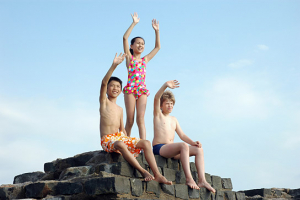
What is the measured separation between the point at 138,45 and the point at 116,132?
2.10m

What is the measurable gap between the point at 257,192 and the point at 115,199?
18.1 feet

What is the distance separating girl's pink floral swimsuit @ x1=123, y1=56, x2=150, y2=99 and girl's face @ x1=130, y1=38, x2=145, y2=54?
0.71ft

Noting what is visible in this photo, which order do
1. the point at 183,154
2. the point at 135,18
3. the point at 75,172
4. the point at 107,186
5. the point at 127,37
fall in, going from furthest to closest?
the point at 135,18 → the point at 127,37 → the point at 183,154 → the point at 75,172 → the point at 107,186

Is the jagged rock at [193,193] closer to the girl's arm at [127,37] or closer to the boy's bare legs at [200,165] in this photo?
the boy's bare legs at [200,165]

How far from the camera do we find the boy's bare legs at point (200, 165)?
7.09 m

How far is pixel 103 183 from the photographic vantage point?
532cm

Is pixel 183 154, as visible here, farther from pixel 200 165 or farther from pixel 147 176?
pixel 147 176

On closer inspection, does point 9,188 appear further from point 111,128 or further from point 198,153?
point 198,153

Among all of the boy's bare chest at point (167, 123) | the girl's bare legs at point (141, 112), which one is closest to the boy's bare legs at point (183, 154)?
the boy's bare chest at point (167, 123)

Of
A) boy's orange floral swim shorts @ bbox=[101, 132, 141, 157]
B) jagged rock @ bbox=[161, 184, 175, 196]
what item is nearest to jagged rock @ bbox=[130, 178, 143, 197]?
jagged rock @ bbox=[161, 184, 175, 196]

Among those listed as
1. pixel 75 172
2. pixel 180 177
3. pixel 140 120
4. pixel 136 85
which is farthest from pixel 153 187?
pixel 136 85

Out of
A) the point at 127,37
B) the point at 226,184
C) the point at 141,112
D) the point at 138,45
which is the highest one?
the point at 127,37

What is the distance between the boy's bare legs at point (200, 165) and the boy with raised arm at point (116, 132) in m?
1.19

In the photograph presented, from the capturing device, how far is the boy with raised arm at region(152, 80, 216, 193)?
22.4 feet
